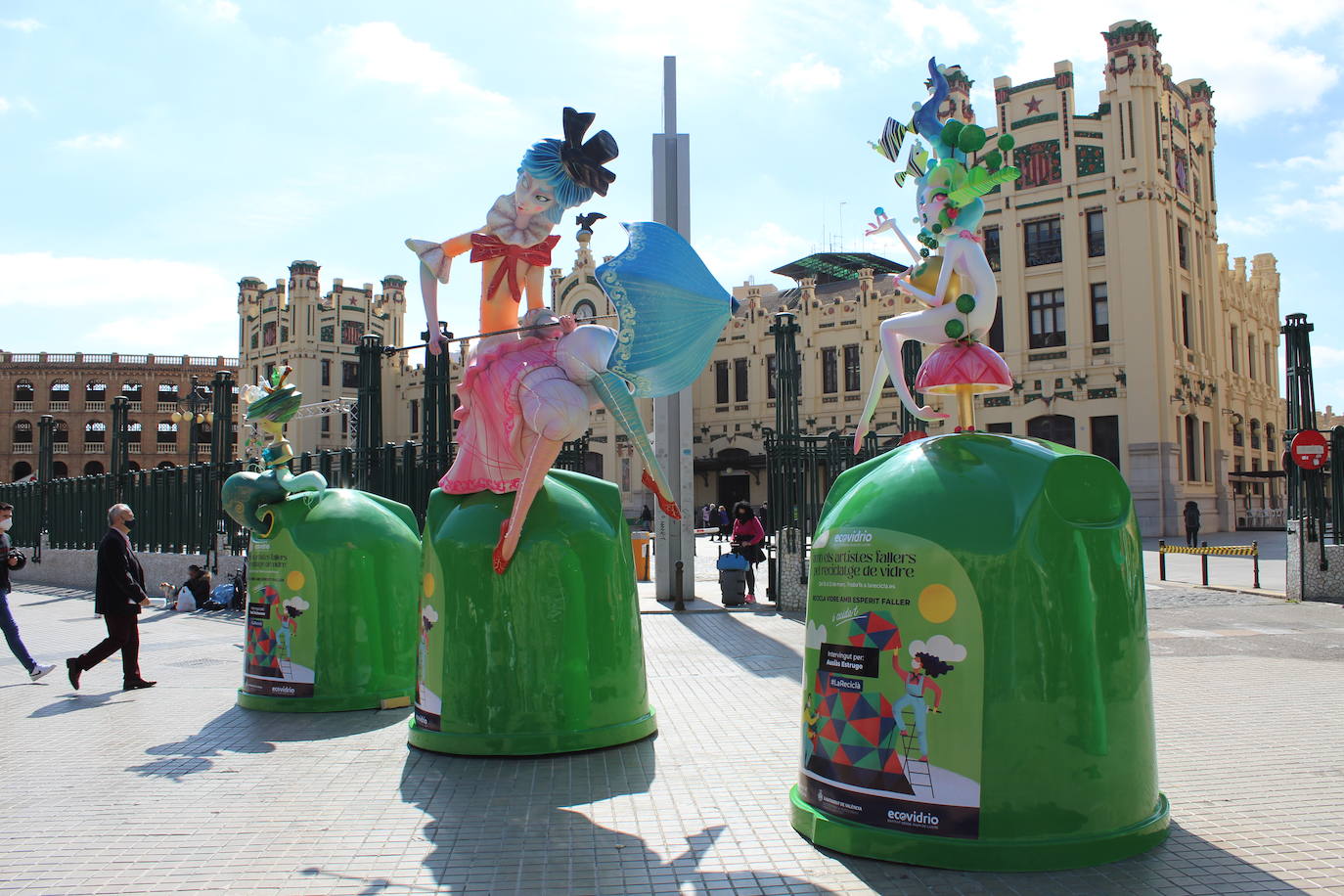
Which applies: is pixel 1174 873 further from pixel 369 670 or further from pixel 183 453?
pixel 183 453

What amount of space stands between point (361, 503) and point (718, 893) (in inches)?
206

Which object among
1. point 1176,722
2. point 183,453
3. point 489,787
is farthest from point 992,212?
point 183,453

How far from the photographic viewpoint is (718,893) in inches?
158

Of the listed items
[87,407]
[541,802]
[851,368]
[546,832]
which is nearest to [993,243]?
[851,368]

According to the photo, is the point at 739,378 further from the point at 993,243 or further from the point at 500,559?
the point at 500,559

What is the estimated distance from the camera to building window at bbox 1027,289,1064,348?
3266 centimetres

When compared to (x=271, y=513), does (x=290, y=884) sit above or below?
below

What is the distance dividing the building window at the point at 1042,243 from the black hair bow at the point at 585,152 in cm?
2882

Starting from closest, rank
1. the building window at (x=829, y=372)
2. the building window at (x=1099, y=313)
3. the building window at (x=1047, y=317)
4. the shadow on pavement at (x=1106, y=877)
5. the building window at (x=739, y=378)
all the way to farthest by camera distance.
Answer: the shadow on pavement at (x=1106, y=877) → the building window at (x=1099, y=313) → the building window at (x=1047, y=317) → the building window at (x=829, y=372) → the building window at (x=739, y=378)

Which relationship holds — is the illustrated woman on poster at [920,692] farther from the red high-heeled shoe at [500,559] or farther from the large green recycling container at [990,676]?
the red high-heeled shoe at [500,559]

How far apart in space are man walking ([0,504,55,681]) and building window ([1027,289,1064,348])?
96.9ft

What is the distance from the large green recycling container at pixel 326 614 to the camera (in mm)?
7824

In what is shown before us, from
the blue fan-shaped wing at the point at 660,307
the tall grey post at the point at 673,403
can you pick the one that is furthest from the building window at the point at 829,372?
the blue fan-shaped wing at the point at 660,307

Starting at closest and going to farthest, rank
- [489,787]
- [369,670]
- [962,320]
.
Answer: [962,320] < [489,787] < [369,670]
